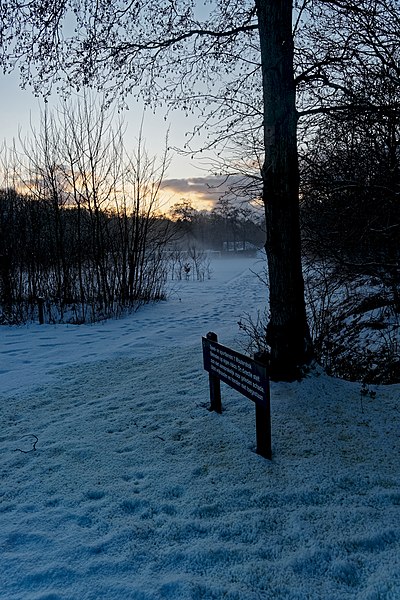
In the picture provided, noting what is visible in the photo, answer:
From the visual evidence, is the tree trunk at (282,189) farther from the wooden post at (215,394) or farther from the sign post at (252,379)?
the sign post at (252,379)

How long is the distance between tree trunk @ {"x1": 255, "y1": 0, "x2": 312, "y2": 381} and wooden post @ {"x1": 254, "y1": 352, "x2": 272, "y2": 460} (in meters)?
1.27

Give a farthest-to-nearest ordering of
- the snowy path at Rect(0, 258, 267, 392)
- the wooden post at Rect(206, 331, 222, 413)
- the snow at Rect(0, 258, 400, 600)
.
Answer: the snowy path at Rect(0, 258, 267, 392), the wooden post at Rect(206, 331, 222, 413), the snow at Rect(0, 258, 400, 600)

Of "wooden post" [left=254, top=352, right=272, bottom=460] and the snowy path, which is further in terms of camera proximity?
the snowy path

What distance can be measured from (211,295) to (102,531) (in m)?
12.9

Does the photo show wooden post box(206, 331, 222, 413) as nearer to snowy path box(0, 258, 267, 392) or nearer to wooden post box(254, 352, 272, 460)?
wooden post box(254, 352, 272, 460)

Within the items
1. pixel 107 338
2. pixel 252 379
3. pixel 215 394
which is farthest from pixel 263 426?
pixel 107 338

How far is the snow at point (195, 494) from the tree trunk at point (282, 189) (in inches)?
19.8

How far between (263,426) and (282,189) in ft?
7.99

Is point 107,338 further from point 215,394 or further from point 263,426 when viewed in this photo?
point 263,426

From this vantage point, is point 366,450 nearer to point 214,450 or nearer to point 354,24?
point 214,450

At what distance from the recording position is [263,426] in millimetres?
3131

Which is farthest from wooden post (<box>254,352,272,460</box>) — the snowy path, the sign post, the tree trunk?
the snowy path

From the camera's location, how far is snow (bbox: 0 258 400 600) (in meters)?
2.09

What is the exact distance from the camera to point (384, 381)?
5180 millimetres
